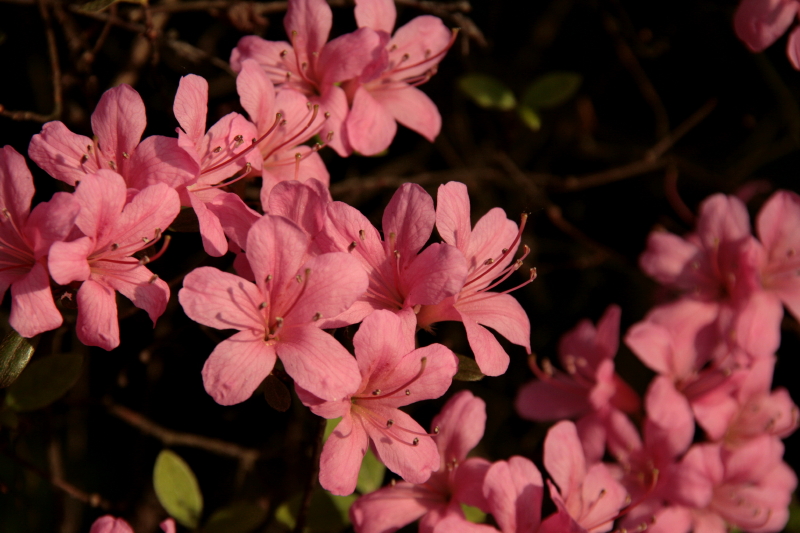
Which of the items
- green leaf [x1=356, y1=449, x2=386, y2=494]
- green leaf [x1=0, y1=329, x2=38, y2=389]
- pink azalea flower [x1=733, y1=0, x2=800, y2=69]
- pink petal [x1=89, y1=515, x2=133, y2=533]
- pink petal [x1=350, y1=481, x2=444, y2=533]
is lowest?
green leaf [x1=356, y1=449, x2=386, y2=494]

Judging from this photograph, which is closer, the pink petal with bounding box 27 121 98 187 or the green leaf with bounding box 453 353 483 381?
the pink petal with bounding box 27 121 98 187

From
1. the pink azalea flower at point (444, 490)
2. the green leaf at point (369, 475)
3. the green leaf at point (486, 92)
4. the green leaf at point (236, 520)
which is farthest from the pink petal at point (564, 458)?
the green leaf at point (486, 92)

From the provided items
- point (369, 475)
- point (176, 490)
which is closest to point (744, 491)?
point (369, 475)

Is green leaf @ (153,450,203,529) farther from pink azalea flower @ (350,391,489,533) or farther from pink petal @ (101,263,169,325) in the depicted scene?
pink petal @ (101,263,169,325)

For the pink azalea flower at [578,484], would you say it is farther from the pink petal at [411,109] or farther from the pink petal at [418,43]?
the pink petal at [418,43]

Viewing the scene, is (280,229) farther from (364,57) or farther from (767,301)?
(767,301)

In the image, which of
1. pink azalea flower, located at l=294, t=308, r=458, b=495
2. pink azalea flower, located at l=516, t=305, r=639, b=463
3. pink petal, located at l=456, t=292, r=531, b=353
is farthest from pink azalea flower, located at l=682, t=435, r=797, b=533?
pink azalea flower, located at l=294, t=308, r=458, b=495
